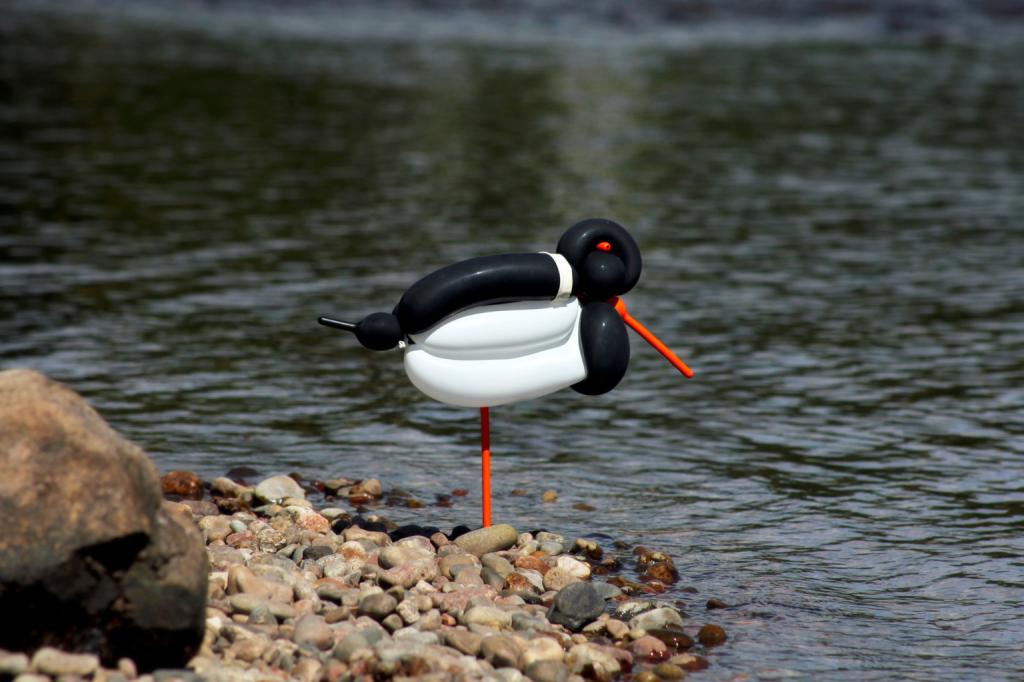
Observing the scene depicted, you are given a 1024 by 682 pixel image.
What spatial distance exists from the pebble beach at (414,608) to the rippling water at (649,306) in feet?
1.33

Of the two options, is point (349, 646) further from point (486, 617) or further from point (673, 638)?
point (673, 638)

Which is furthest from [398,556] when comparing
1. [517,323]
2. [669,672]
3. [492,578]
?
[669,672]

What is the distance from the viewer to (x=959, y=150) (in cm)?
2619

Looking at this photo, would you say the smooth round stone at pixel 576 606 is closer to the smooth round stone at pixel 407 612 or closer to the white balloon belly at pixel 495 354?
the smooth round stone at pixel 407 612

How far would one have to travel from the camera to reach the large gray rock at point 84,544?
5.96 m

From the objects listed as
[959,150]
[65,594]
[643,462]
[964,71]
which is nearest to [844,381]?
[643,462]

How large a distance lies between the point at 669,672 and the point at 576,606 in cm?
65

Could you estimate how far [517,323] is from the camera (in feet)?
25.7

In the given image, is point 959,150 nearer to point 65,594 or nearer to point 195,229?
point 195,229

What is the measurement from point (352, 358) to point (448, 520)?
14.7ft

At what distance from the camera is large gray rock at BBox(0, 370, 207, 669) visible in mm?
5957

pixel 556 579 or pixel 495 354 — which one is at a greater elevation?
pixel 495 354

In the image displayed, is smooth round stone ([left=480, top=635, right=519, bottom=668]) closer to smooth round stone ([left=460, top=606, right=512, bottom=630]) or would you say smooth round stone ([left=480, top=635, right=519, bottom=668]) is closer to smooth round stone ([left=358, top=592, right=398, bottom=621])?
smooth round stone ([left=460, top=606, right=512, bottom=630])


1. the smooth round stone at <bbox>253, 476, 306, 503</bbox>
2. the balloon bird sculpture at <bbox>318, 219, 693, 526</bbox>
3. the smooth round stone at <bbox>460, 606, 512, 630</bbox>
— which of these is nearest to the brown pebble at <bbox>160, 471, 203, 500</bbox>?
the smooth round stone at <bbox>253, 476, 306, 503</bbox>
